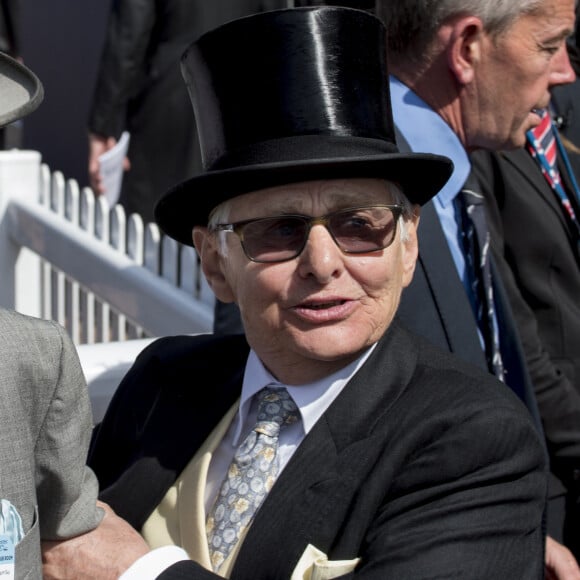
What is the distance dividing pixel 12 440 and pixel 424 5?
1683 mm

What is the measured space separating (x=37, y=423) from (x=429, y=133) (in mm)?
Result: 1469

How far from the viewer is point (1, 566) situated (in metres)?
1.65

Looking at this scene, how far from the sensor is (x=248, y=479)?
7.02 feet

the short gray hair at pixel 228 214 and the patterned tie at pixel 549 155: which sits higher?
the short gray hair at pixel 228 214

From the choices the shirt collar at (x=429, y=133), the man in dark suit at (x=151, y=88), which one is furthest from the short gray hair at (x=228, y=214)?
the man in dark suit at (x=151, y=88)

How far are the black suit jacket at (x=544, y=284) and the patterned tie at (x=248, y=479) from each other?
1.04m

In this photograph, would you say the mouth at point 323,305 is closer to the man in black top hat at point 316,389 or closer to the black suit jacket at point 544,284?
the man in black top hat at point 316,389

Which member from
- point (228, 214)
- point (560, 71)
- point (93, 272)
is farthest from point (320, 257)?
point (93, 272)

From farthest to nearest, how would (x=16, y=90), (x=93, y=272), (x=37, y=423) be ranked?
(x=93, y=272)
(x=37, y=423)
(x=16, y=90)

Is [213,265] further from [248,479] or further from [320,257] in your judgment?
[248,479]

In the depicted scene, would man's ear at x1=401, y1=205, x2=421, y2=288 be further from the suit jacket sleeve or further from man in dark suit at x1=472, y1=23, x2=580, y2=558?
the suit jacket sleeve

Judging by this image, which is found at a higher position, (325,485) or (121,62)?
(325,485)

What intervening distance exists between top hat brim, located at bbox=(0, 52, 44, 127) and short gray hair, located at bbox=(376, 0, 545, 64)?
1.47 meters

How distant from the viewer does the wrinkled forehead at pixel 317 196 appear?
6.97 ft
